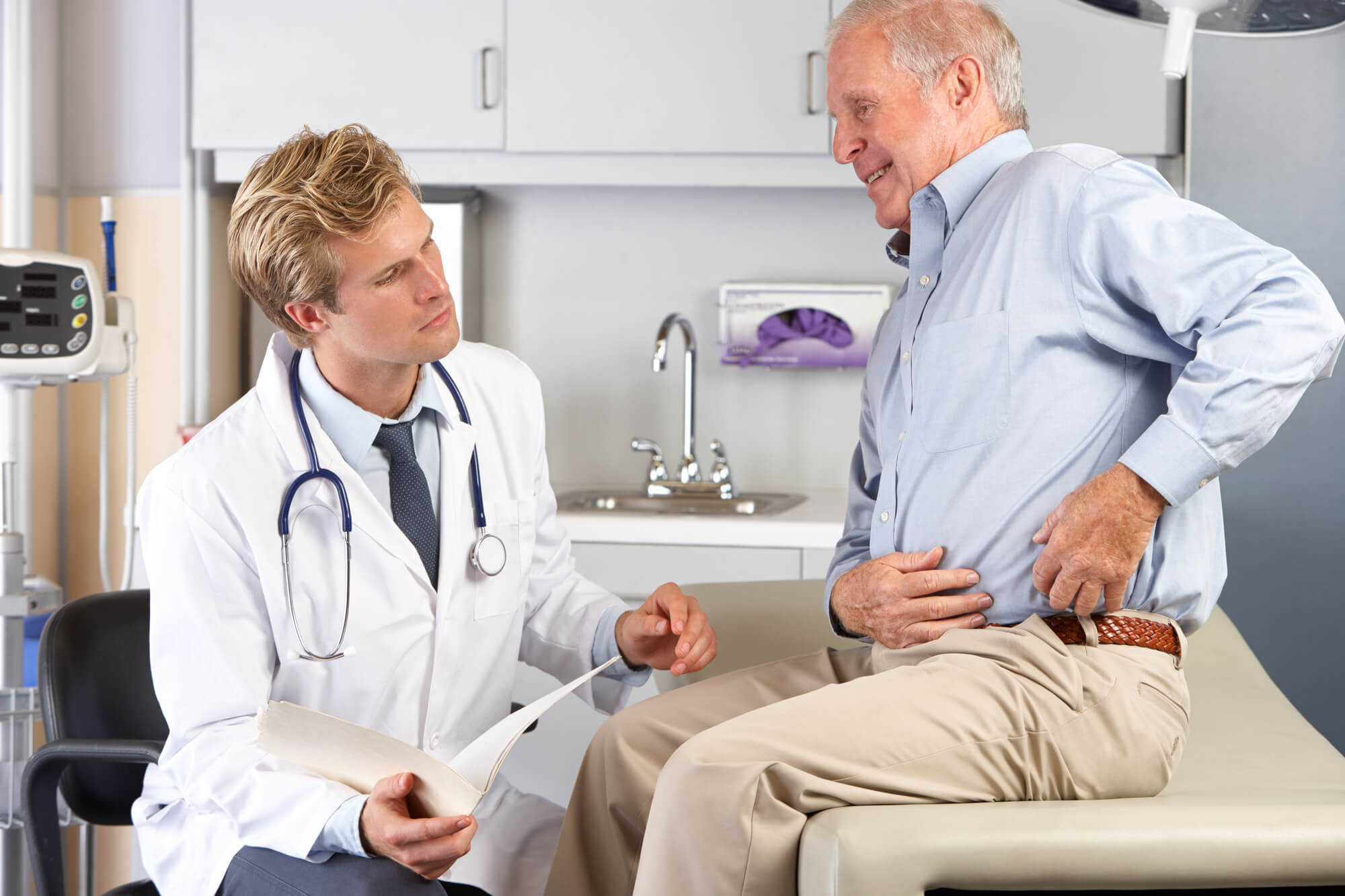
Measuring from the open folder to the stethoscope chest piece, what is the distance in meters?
0.33

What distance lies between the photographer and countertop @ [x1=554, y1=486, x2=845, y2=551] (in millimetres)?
2455

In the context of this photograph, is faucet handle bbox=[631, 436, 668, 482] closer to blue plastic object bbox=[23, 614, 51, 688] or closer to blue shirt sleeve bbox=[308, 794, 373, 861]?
blue plastic object bbox=[23, 614, 51, 688]

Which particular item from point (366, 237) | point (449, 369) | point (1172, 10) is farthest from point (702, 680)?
point (1172, 10)

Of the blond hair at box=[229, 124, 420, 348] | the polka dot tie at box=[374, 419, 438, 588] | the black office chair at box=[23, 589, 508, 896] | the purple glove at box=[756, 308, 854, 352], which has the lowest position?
the black office chair at box=[23, 589, 508, 896]

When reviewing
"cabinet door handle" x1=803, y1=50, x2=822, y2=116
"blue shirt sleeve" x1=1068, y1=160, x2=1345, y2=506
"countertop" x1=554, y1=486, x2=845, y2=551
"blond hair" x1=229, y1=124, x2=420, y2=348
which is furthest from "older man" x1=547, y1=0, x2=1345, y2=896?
"cabinet door handle" x1=803, y1=50, x2=822, y2=116

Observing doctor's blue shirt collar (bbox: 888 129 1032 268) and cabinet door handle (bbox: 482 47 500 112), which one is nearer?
doctor's blue shirt collar (bbox: 888 129 1032 268)

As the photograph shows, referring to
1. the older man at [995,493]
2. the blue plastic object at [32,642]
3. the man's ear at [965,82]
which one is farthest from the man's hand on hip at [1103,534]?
the blue plastic object at [32,642]

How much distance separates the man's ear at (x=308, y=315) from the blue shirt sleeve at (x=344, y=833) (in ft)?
1.90

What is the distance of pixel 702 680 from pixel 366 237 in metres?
0.69

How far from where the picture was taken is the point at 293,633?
1391 mm

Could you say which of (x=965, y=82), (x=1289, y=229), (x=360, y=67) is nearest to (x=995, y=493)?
(x=965, y=82)

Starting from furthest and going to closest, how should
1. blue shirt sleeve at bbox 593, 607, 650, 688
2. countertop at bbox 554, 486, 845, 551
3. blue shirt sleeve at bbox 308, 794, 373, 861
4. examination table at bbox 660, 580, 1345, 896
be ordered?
countertop at bbox 554, 486, 845, 551 → blue shirt sleeve at bbox 593, 607, 650, 688 → blue shirt sleeve at bbox 308, 794, 373, 861 → examination table at bbox 660, 580, 1345, 896

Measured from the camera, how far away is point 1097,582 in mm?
1204

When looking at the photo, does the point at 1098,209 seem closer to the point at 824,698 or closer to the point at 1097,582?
the point at 1097,582
